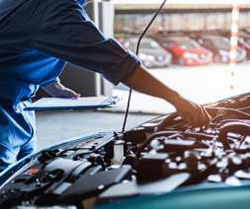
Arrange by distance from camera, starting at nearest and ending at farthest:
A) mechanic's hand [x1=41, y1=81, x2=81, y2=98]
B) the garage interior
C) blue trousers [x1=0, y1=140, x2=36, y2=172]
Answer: the garage interior
blue trousers [x1=0, y1=140, x2=36, y2=172]
mechanic's hand [x1=41, y1=81, x2=81, y2=98]

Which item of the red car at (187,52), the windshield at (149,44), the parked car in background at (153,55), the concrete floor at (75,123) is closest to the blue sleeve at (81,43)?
the concrete floor at (75,123)

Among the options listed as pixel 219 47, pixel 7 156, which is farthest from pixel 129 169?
pixel 219 47

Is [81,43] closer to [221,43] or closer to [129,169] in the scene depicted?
[129,169]

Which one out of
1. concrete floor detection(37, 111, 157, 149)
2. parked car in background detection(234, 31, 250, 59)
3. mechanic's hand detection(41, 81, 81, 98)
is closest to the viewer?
mechanic's hand detection(41, 81, 81, 98)

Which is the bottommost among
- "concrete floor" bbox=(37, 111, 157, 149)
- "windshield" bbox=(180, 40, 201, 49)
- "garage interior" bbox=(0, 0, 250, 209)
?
"concrete floor" bbox=(37, 111, 157, 149)

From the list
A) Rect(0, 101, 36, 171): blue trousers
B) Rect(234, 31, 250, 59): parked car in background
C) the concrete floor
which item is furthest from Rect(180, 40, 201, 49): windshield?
Rect(0, 101, 36, 171): blue trousers

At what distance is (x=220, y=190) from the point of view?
41.1 inches

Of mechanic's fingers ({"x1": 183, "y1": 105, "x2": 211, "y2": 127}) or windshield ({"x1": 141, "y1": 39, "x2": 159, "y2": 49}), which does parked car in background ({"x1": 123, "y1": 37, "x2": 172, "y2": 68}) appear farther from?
mechanic's fingers ({"x1": 183, "y1": 105, "x2": 211, "y2": 127})

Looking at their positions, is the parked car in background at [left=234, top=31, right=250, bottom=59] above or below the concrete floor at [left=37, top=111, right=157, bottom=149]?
above

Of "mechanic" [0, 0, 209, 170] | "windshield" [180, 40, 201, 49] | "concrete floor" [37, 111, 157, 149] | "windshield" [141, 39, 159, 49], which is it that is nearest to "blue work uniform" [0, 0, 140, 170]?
"mechanic" [0, 0, 209, 170]

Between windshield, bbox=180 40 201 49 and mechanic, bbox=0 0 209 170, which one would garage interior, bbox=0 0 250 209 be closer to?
mechanic, bbox=0 0 209 170

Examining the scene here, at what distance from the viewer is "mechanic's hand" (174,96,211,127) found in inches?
52.2

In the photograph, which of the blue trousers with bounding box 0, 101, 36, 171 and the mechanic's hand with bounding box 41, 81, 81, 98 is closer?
the blue trousers with bounding box 0, 101, 36, 171

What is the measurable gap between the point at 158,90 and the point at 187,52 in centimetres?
698
